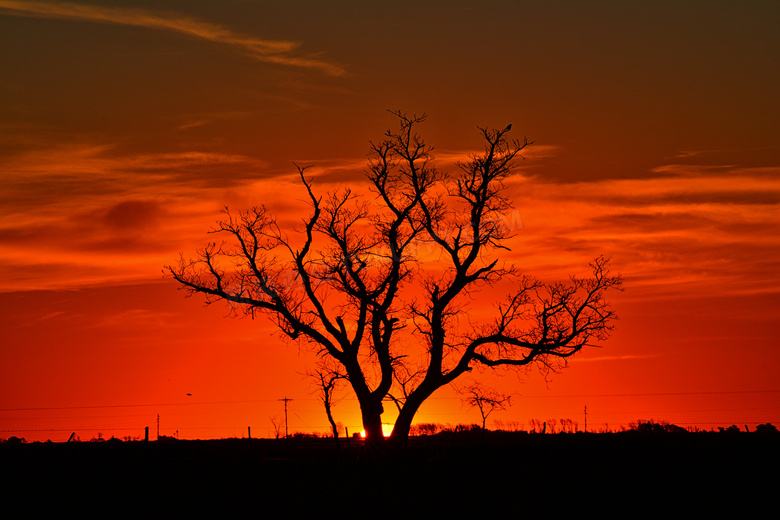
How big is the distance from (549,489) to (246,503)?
8.89 m

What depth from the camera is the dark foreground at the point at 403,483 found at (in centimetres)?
2464

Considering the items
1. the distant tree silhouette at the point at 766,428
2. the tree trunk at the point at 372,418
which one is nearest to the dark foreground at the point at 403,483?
the tree trunk at the point at 372,418

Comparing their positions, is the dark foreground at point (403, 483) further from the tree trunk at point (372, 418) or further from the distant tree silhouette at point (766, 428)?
the distant tree silhouette at point (766, 428)

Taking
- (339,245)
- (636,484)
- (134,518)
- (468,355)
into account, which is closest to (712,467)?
(636,484)

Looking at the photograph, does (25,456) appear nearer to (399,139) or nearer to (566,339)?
(399,139)

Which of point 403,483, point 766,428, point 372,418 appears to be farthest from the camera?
point 766,428

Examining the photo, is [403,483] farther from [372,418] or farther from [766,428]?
[766,428]

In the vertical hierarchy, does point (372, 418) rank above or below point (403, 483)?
above

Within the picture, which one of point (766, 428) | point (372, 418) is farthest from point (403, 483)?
point (766, 428)

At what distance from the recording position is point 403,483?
29047 mm

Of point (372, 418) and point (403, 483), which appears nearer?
point (403, 483)

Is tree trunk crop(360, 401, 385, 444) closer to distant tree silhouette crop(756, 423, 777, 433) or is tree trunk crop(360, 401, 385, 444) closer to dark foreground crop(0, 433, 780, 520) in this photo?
dark foreground crop(0, 433, 780, 520)

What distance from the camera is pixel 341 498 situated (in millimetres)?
26562

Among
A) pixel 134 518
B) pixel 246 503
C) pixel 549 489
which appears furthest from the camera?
pixel 549 489
